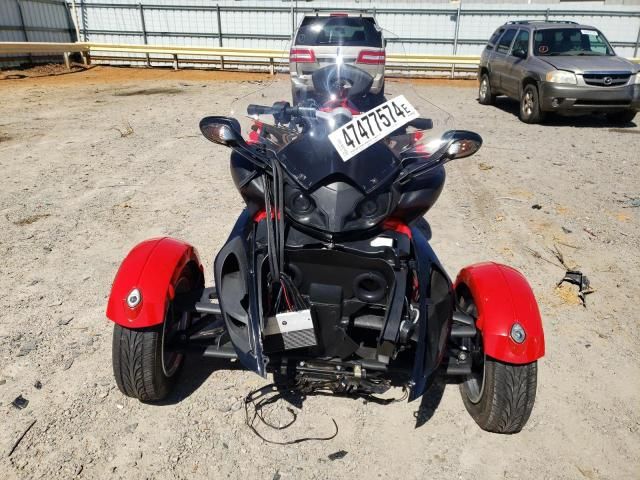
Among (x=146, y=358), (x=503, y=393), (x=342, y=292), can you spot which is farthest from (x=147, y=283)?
(x=503, y=393)

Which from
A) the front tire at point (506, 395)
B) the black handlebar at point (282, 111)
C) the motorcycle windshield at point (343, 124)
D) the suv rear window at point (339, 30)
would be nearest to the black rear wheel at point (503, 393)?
the front tire at point (506, 395)

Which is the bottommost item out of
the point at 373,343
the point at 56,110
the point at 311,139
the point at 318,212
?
the point at 56,110

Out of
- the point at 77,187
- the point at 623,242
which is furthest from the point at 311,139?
the point at 77,187

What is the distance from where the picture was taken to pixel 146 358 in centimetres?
272

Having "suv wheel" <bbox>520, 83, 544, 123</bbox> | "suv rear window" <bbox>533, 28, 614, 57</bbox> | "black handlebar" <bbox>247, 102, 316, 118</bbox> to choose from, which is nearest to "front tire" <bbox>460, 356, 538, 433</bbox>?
"black handlebar" <bbox>247, 102, 316, 118</bbox>

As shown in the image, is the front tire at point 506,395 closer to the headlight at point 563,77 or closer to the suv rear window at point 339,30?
the headlight at point 563,77

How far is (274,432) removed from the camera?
2.84 metres

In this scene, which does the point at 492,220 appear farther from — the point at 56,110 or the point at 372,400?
Result: the point at 56,110

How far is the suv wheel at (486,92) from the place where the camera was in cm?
1301

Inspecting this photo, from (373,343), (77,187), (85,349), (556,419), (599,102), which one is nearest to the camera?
(373,343)

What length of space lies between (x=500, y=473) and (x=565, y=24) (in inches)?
441

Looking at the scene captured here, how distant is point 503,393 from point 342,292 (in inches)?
37.7

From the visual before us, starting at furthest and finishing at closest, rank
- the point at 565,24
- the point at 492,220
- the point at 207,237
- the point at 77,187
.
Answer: the point at 565,24
the point at 77,187
the point at 492,220
the point at 207,237

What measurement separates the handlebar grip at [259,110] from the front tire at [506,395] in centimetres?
194
